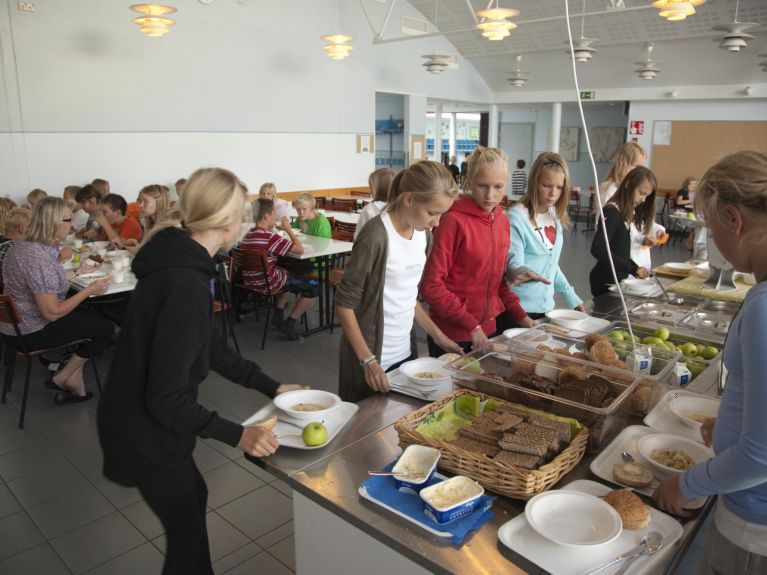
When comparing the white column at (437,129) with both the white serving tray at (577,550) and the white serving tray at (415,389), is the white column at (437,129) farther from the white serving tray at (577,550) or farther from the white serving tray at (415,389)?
the white serving tray at (577,550)

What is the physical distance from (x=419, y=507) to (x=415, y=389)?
63cm

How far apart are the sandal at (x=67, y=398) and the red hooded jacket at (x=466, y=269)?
2.59 meters

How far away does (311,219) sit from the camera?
608 centimetres

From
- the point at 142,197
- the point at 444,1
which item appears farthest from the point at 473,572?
the point at 444,1

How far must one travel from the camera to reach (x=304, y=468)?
4.66 feet

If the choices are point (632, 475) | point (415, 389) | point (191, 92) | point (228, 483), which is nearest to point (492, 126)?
point (191, 92)

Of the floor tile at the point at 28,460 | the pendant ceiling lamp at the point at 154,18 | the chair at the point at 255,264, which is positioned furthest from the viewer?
the pendant ceiling lamp at the point at 154,18

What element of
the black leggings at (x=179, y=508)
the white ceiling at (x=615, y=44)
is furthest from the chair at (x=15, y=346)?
the white ceiling at (x=615, y=44)

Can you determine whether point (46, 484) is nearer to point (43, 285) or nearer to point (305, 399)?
point (43, 285)

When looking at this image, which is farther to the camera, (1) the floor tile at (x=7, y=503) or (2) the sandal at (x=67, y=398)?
(2) the sandal at (x=67, y=398)

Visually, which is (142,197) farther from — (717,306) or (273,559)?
(717,306)

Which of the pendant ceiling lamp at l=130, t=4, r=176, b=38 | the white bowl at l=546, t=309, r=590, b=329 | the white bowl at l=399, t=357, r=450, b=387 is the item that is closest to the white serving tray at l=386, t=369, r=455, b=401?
the white bowl at l=399, t=357, r=450, b=387

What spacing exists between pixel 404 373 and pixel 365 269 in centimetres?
38

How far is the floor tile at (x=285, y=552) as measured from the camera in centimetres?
231
